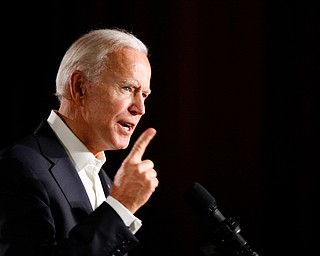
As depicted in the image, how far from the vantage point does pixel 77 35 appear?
2.54m

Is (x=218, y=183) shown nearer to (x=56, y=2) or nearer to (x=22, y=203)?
(x=56, y=2)

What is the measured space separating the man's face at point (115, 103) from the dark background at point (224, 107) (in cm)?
111

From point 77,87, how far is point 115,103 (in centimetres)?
13

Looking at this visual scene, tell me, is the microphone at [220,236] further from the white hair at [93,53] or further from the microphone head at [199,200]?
the white hair at [93,53]

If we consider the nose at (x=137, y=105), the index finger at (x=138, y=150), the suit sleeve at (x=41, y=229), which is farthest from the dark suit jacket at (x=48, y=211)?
the nose at (x=137, y=105)

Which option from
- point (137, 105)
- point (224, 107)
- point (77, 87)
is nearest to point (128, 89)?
point (137, 105)

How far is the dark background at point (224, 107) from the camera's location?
99.6 inches

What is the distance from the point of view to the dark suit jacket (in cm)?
111

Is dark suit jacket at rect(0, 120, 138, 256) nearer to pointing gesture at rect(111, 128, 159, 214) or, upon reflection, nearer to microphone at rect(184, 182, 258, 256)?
pointing gesture at rect(111, 128, 159, 214)

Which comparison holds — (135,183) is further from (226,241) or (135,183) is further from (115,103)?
(115,103)

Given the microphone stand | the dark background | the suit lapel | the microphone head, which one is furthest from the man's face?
the dark background

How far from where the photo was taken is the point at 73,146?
1.43 m

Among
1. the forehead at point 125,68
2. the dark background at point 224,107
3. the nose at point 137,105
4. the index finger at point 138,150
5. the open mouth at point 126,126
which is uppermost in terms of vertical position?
the forehead at point 125,68

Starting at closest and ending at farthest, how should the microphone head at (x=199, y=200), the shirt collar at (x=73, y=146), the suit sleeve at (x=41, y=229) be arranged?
the suit sleeve at (x=41, y=229) < the microphone head at (x=199, y=200) < the shirt collar at (x=73, y=146)
